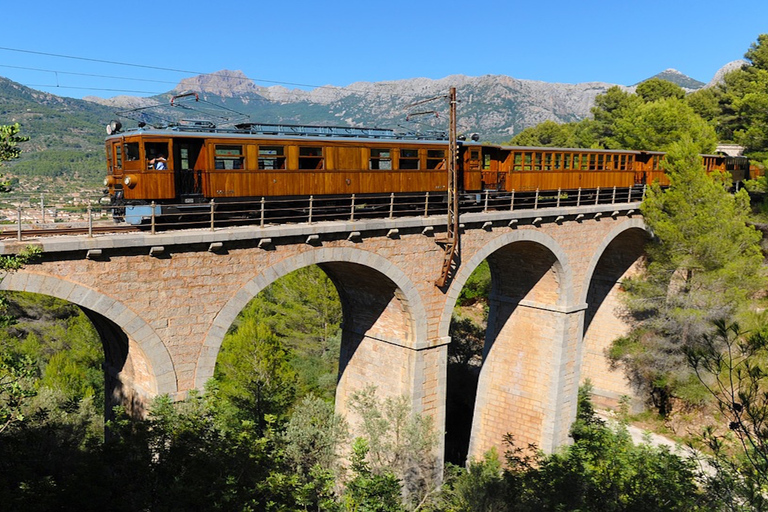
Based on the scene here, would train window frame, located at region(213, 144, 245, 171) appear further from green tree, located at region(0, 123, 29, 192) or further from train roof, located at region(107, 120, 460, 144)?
green tree, located at region(0, 123, 29, 192)

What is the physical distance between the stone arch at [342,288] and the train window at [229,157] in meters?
2.97

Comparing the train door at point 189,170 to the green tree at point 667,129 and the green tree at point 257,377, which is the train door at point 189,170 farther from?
the green tree at point 667,129

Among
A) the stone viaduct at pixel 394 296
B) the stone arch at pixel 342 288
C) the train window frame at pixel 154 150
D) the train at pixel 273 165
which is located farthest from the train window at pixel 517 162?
the train window frame at pixel 154 150

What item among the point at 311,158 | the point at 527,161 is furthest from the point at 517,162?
the point at 311,158

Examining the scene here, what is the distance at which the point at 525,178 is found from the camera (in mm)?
24672

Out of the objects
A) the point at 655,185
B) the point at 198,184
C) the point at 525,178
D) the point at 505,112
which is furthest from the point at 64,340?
the point at 505,112

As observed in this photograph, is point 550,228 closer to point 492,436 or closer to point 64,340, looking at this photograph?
point 492,436

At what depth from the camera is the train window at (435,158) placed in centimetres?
2007

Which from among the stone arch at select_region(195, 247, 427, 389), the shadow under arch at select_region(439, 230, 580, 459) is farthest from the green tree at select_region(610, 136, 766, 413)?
the stone arch at select_region(195, 247, 427, 389)

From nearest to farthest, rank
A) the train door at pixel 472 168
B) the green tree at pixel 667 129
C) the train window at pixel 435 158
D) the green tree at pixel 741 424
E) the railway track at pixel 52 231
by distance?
the green tree at pixel 741 424 < the railway track at pixel 52 231 < the train window at pixel 435 158 < the train door at pixel 472 168 < the green tree at pixel 667 129

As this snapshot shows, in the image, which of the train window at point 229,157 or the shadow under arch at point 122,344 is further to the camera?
the train window at point 229,157

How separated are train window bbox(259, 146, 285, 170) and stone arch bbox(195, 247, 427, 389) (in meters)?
2.79

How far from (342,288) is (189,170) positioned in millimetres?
6671

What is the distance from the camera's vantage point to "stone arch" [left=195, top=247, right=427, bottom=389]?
43.7ft
